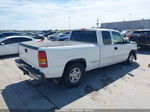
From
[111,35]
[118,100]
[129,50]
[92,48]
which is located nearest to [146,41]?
[129,50]

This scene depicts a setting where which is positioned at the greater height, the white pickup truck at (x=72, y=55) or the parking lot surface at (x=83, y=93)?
the white pickup truck at (x=72, y=55)

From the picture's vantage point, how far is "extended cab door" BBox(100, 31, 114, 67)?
17.1 feet

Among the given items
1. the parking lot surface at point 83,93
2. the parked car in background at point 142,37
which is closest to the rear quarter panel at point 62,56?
the parking lot surface at point 83,93

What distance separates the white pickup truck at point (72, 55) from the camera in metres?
3.72

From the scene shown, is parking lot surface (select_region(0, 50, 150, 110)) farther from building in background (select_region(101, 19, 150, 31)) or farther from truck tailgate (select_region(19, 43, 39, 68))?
building in background (select_region(101, 19, 150, 31))

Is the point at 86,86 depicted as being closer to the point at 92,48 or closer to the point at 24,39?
A: the point at 92,48

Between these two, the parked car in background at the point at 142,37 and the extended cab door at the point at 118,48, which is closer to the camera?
the extended cab door at the point at 118,48

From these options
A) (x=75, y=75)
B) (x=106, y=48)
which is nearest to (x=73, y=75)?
(x=75, y=75)

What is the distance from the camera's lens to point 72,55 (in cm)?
418

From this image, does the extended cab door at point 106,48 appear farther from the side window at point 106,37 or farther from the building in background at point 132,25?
the building in background at point 132,25

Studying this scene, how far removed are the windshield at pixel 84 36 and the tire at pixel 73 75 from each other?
1217 millimetres

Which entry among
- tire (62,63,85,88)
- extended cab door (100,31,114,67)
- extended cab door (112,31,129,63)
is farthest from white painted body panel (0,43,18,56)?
extended cab door (112,31,129,63)

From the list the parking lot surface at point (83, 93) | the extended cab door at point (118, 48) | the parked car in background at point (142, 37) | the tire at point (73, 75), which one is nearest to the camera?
the parking lot surface at point (83, 93)

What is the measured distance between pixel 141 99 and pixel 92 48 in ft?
6.95
